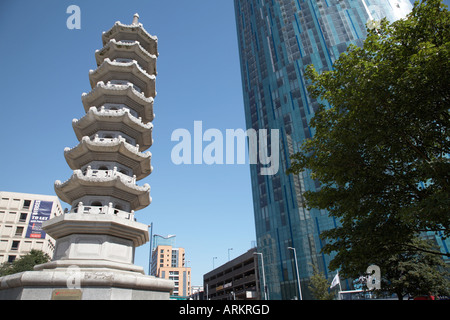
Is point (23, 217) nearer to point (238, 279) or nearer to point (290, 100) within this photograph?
point (238, 279)

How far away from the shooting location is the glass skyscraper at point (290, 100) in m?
51.2

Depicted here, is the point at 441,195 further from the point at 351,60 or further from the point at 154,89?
the point at 154,89

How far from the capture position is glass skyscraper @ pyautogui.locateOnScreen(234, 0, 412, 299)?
168ft

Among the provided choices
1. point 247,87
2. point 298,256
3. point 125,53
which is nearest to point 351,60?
point 125,53

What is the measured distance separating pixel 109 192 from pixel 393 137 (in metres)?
16.6

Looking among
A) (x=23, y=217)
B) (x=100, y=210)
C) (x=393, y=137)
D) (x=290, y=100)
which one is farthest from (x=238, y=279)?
(x=393, y=137)

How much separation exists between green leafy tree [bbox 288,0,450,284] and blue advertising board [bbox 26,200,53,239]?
2404 inches

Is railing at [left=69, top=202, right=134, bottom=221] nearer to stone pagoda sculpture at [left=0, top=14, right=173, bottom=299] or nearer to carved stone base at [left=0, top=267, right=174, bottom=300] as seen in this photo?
stone pagoda sculpture at [left=0, top=14, right=173, bottom=299]

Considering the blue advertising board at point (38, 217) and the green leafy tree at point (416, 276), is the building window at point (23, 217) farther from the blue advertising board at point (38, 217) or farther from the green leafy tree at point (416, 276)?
the green leafy tree at point (416, 276)

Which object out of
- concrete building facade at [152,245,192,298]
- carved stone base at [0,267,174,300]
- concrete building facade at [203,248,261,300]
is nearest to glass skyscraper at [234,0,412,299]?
concrete building facade at [203,248,261,300]

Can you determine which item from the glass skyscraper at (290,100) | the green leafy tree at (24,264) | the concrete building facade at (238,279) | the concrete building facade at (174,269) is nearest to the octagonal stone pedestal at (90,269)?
the green leafy tree at (24,264)

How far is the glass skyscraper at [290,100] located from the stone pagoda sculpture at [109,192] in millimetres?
36224
